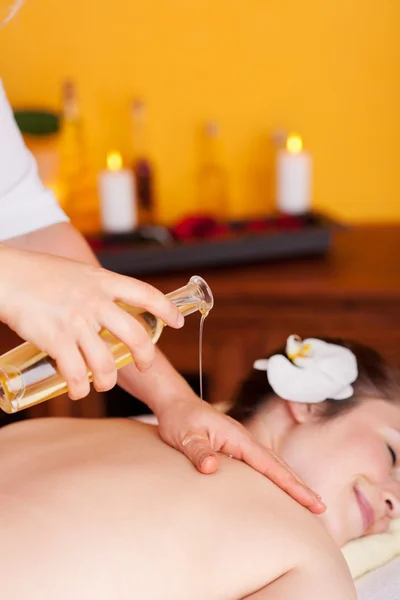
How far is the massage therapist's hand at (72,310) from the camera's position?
0.74m

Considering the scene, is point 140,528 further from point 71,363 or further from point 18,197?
point 18,197

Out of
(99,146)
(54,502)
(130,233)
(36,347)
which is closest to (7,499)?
(54,502)

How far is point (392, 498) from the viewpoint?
122 centimetres

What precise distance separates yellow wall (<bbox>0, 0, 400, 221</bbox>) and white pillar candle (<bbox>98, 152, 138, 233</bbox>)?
10.8 inches

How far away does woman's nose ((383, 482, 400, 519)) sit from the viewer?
1216 mm

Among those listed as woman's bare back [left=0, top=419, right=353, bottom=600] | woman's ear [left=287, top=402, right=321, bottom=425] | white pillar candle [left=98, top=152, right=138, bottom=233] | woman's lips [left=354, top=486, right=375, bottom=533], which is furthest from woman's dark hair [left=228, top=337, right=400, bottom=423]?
Result: white pillar candle [left=98, top=152, right=138, bottom=233]

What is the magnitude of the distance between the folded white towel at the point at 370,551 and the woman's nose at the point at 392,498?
8 centimetres

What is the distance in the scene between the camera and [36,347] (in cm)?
80

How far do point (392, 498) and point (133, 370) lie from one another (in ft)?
1.42

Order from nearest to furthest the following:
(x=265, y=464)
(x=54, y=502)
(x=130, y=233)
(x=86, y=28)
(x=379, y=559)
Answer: (x=54, y=502)
(x=265, y=464)
(x=379, y=559)
(x=130, y=233)
(x=86, y=28)

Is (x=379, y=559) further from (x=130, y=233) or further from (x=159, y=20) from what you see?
(x=159, y=20)

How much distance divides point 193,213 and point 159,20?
0.54m

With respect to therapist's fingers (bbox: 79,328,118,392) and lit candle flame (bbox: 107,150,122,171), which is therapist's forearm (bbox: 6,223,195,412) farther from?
lit candle flame (bbox: 107,150,122,171)

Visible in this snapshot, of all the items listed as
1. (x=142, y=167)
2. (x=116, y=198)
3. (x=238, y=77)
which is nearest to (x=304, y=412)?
(x=116, y=198)
